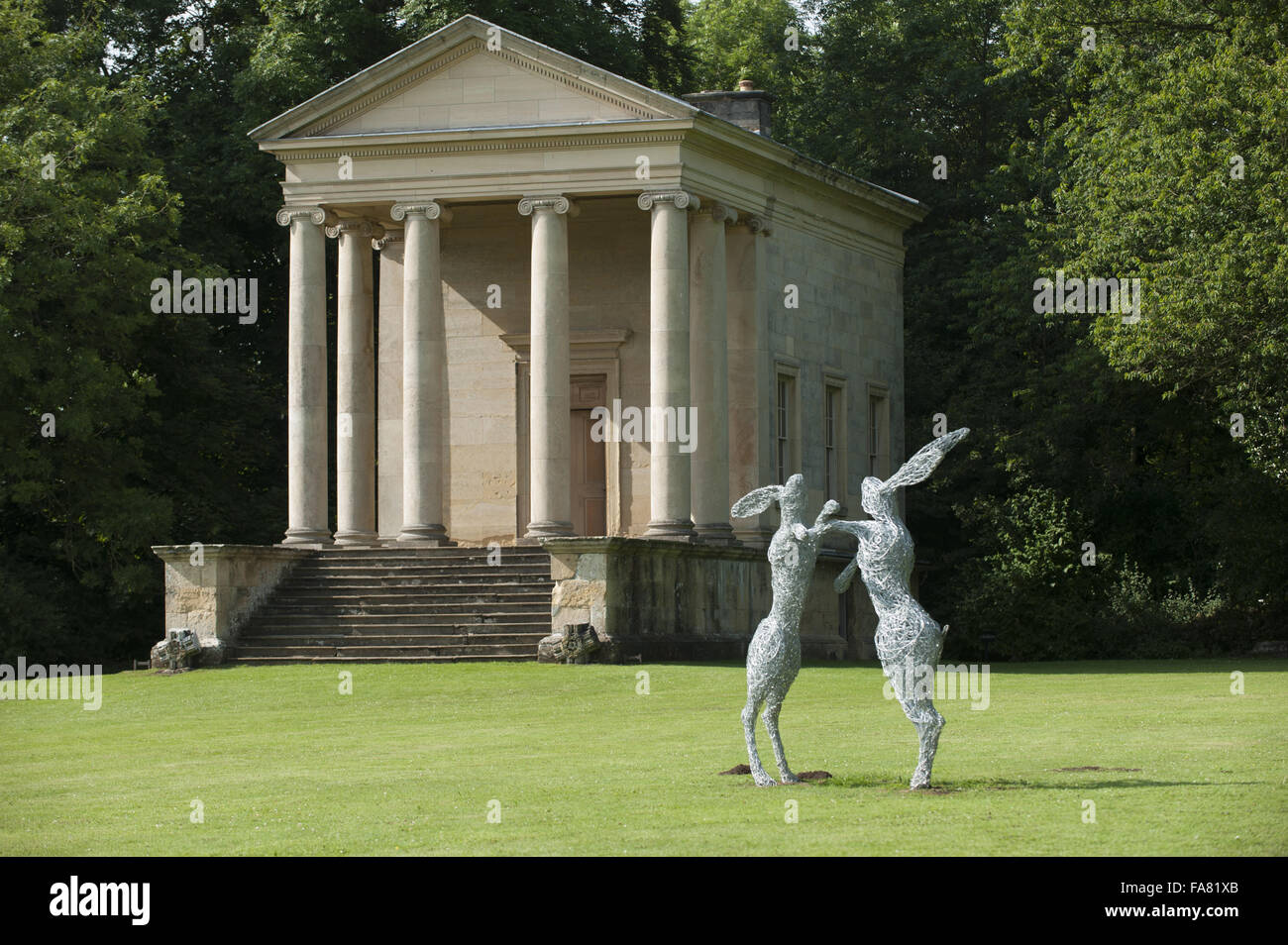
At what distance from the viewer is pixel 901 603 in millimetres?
17141

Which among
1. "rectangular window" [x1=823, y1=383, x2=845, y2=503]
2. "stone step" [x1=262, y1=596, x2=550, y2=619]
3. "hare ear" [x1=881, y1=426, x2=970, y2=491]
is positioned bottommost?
"stone step" [x1=262, y1=596, x2=550, y2=619]

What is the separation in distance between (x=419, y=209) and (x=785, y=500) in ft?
75.6

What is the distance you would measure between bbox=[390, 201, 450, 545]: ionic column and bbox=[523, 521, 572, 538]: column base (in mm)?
2067

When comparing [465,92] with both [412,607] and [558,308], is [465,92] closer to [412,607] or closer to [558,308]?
[558,308]

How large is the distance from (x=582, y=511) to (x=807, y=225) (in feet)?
26.1

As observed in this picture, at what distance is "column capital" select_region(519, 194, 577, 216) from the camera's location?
38.8 meters

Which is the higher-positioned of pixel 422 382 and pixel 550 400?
pixel 422 382

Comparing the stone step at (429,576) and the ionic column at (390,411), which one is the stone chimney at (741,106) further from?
the stone step at (429,576)

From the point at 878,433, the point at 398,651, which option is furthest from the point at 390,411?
the point at 878,433

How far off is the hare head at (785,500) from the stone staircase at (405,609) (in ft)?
53.2

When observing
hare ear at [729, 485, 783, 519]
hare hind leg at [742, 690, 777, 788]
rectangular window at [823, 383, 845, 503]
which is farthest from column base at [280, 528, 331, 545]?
hare hind leg at [742, 690, 777, 788]

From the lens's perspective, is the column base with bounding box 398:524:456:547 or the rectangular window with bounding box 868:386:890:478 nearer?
the column base with bounding box 398:524:456:547

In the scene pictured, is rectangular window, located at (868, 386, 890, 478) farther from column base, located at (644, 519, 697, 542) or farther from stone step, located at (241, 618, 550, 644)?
stone step, located at (241, 618, 550, 644)

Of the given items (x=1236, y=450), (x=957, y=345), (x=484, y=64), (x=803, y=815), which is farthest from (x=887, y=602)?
(x=957, y=345)
